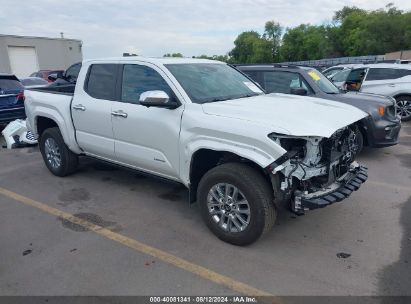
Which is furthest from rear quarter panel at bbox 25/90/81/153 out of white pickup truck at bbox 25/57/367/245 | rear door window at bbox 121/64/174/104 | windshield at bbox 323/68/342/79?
windshield at bbox 323/68/342/79

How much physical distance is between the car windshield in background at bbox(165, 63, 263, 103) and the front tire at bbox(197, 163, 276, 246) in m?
0.93

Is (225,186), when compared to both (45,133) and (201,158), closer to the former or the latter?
(201,158)

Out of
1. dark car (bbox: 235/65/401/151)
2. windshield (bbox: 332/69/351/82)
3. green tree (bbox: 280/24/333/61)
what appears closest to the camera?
dark car (bbox: 235/65/401/151)

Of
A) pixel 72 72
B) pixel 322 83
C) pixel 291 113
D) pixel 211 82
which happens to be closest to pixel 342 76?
pixel 322 83

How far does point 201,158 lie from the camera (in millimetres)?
4023

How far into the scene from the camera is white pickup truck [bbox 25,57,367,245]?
3.45 m

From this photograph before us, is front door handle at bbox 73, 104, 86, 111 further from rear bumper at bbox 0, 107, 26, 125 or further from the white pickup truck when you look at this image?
rear bumper at bbox 0, 107, 26, 125

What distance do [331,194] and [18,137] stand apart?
7711mm

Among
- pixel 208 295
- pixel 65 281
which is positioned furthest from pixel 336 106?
pixel 65 281

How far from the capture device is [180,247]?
3824mm

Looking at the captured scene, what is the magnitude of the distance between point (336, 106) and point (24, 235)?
382 cm

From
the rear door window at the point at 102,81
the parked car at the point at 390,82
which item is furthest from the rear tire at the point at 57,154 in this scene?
the parked car at the point at 390,82

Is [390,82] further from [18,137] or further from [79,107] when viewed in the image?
[18,137]

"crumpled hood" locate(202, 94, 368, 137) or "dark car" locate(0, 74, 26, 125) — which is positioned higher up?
"crumpled hood" locate(202, 94, 368, 137)
